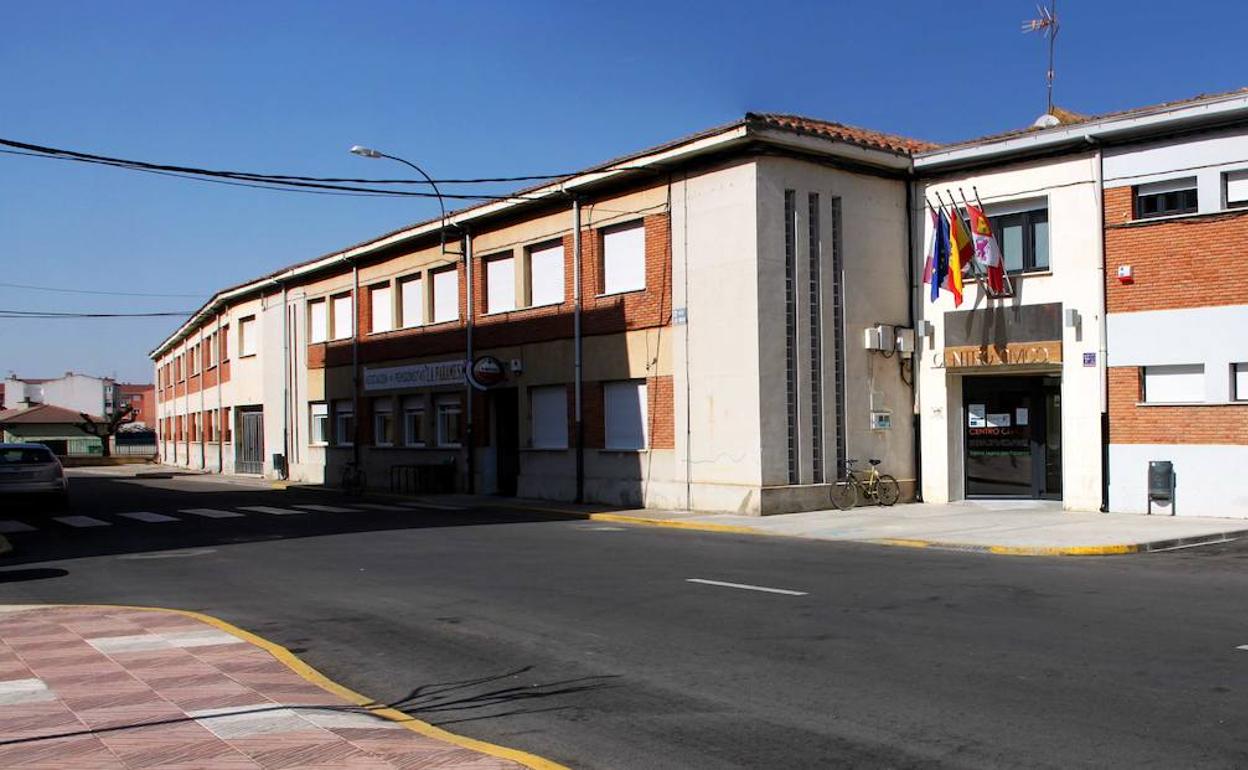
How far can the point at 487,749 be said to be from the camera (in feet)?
18.5

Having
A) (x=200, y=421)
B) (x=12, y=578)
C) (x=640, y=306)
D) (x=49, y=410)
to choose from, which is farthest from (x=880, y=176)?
(x=49, y=410)

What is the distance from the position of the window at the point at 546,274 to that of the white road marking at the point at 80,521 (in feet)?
35.5

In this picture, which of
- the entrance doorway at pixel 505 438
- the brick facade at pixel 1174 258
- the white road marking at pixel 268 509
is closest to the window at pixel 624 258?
the entrance doorway at pixel 505 438

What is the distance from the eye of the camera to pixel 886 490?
71.6 feet

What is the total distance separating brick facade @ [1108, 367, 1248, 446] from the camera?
59.3ft

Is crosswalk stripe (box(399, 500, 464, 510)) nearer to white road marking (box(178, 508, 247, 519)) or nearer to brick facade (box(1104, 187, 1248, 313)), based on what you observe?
white road marking (box(178, 508, 247, 519))

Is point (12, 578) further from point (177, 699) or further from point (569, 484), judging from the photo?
point (569, 484)

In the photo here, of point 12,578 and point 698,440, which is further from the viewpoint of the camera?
point 698,440

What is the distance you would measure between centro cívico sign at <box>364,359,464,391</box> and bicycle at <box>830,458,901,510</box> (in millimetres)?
11580

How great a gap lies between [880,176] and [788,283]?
3562 mm

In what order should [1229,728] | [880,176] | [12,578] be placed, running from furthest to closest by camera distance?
[880,176] < [12,578] < [1229,728]

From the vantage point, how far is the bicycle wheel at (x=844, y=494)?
21.2 metres

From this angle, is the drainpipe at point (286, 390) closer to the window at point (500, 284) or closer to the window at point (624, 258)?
the window at point (500, 284)

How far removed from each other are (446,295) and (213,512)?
9.81m
